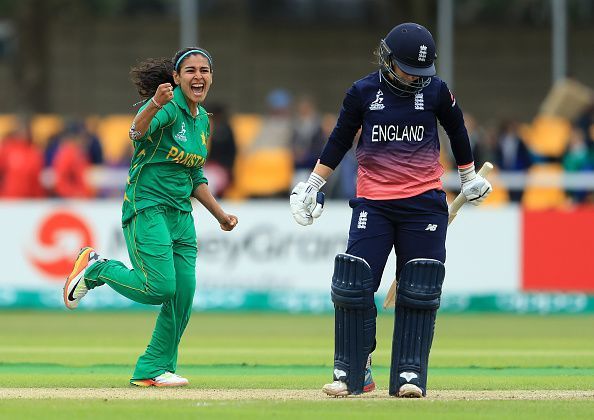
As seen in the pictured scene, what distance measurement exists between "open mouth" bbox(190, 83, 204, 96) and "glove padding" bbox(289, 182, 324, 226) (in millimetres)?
975

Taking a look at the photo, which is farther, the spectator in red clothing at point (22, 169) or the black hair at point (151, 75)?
the spectator in red clothing at point (22, 169)

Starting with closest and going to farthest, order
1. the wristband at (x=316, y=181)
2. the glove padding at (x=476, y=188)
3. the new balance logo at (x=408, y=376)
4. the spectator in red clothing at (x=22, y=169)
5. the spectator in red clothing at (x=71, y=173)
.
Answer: the new balance logo at (x=408, y=376)
the wristband at (x=316, y=181)
the glove padding at (x=476, y=188)
the spectator in red clothing at (x=71, y=173)
the spectator in red clothing at (x=22, y=169)

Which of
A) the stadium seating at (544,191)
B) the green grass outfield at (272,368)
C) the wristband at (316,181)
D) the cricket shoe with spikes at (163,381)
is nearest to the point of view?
the green grass outfield at (272,368)

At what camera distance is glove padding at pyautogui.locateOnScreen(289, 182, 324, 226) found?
948cm

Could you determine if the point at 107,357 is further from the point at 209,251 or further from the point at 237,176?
the point at 237,176

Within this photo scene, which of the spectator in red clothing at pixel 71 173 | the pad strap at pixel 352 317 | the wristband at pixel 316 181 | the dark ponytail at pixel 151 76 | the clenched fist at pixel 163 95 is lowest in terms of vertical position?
the pad strap at pixel 352 317

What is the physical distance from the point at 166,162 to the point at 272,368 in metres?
2.58

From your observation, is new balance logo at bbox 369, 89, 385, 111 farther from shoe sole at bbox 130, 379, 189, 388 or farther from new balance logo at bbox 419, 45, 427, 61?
shoe sole at bbox 130, 379, 189, 388

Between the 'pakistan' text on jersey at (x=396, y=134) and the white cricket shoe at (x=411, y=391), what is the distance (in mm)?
1181

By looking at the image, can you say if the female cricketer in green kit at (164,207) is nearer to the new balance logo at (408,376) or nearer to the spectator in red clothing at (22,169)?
the new balance logo at (408,376)

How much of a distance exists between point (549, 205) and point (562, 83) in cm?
618

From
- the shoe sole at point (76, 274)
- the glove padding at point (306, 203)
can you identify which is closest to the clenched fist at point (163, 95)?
the glove padding at point (306, 203)

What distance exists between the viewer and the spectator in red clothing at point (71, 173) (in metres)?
20.8

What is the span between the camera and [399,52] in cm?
916
